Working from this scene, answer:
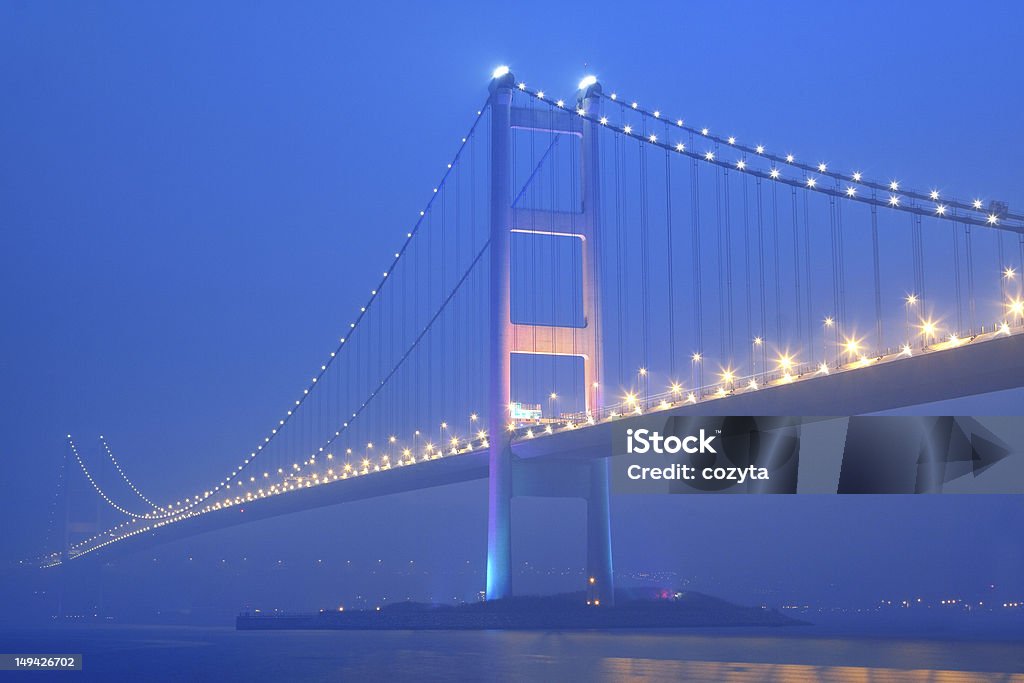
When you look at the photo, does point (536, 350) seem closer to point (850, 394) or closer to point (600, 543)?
point (600, 543)

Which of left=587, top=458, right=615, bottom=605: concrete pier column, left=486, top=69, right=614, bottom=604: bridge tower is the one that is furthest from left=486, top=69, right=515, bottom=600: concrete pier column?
left=587, top=458, right=615, bottom=605: concrete pier column

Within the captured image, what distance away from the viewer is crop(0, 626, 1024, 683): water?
948 inches

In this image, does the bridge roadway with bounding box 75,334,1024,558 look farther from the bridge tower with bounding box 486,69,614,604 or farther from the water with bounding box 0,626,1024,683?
the water with bounding box 0,626,1024,683

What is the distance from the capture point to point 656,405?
1547 inches

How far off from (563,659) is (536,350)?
60.2 ft

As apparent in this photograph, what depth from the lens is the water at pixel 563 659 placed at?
2408cm

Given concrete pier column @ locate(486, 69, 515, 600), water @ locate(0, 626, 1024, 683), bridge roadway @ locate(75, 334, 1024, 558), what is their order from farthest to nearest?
concrete pier column @ locate(486, 69, 515, 600) < bridge roadway @ locate(75, 334, 1024, 558) < water @ locate(0, 626, 1024, 683)

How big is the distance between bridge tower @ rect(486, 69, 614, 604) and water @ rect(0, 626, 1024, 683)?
158 inches

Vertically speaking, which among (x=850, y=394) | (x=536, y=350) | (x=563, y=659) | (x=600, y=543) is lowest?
(x=563, y=659)

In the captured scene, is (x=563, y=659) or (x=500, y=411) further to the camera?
(x=500, y=411)

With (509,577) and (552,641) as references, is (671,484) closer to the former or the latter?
(552,641)

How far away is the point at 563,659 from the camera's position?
93.4 ft

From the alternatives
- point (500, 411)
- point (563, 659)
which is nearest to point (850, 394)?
point (563, 659)

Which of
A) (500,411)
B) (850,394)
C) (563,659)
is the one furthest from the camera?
(500,411)
